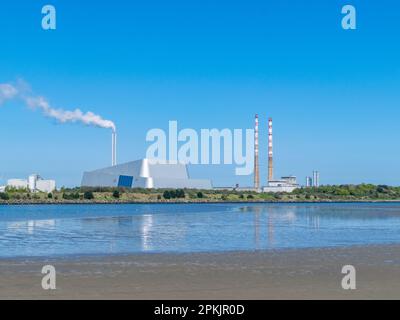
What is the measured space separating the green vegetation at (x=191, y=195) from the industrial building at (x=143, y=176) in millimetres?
2731

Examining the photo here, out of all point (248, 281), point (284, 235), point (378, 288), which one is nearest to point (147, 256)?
point (248, 281)

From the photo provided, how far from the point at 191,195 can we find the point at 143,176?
12105 millimetres

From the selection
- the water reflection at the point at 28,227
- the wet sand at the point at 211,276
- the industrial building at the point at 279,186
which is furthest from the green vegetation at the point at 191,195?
the wet sand at the point at 211,276

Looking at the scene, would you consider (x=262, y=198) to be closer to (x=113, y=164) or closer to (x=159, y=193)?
(x=159, y=193)

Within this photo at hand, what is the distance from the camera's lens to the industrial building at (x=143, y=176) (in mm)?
142750

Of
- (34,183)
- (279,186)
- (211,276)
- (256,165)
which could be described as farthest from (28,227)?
(279,186)

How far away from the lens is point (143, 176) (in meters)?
143

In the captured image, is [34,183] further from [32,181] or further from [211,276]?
[211,276]

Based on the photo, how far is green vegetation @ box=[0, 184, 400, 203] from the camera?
12938 cm

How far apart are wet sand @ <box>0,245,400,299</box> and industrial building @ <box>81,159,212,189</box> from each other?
125363mm
